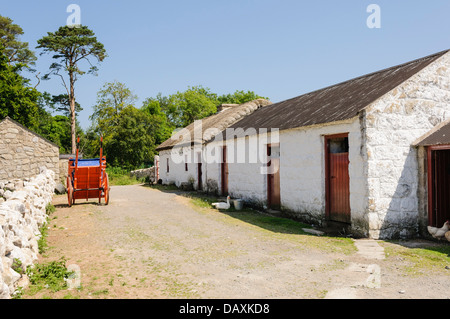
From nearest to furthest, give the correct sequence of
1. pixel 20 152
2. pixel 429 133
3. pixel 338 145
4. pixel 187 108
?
pixel 429 133 → pixel 338 145 → pixel 20 152 → pixel 187 108

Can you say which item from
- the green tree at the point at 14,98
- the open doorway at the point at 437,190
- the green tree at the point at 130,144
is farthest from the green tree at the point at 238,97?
the open doorway at the point at 437,190

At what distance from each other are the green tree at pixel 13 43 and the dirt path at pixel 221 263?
27.3 meters

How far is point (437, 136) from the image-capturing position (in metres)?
8.19

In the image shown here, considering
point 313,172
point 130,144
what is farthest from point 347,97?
point 130,144

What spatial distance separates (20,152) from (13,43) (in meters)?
17.7

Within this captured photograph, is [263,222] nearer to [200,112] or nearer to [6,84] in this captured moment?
[6,84]

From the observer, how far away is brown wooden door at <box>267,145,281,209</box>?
12312 mm

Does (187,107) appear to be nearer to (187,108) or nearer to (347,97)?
(187,108)

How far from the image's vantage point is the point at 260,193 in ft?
43.1

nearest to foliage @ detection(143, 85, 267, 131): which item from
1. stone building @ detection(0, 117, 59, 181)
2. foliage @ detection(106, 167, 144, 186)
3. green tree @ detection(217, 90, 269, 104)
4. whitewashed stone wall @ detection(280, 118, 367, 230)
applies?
green tree @ detection(217, 90, 269, 104)

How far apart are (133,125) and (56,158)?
63.0 feet

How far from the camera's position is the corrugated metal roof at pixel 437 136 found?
786cm

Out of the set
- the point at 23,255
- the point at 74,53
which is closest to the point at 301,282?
the point at 23,255

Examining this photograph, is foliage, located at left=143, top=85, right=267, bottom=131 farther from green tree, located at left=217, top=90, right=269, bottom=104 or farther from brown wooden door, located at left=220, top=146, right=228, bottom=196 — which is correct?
brown wooden door, located at left=220, top=146, right=228, bottom=196
